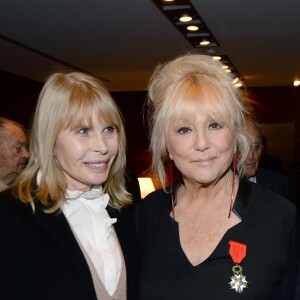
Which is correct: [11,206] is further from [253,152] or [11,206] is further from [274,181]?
[274,181]

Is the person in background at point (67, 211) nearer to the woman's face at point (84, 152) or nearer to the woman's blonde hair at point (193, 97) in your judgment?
the woman's face at point (84, 152)

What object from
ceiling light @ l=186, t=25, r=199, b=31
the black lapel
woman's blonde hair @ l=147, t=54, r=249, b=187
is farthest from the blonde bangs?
ceiling light @ l=186, t=25, r=199, b=31

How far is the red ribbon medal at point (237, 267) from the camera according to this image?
181 cm

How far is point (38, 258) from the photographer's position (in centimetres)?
173

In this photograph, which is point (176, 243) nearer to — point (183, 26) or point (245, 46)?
point (183, 26)

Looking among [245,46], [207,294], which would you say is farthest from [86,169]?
[245,46]

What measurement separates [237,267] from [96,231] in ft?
1.96

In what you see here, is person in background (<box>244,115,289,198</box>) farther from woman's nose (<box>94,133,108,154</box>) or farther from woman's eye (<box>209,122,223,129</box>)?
woman's nose (<box>94,133,108,154</box>)

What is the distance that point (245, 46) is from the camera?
5.84m

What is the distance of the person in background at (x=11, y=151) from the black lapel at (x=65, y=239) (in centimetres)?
192

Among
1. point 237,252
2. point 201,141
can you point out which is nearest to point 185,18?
point 201,141

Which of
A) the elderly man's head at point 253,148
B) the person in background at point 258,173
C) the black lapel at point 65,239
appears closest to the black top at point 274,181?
the person in background at point 258,173

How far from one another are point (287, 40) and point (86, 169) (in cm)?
416

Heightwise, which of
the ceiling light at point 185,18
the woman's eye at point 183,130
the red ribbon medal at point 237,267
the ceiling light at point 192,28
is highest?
the ceiling light at point 192,28
